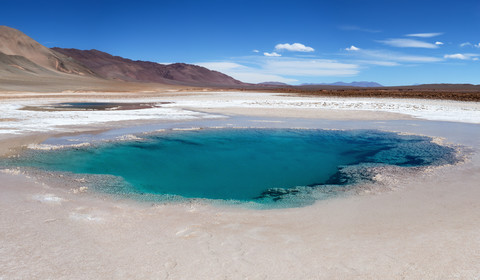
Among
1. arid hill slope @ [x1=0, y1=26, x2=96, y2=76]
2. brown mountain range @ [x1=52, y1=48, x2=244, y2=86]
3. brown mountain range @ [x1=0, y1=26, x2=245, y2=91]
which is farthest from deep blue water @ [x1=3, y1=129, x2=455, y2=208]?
brown mountain range @ [x1=52, y1=48, x2=244, y2=86]

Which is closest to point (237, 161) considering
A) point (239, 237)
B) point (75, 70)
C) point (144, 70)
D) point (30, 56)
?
point (239, 237)

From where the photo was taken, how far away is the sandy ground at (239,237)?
10.3 feet

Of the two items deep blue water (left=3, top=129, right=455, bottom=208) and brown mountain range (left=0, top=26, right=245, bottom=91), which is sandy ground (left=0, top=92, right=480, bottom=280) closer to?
deep blue water (left=3, top=129, right=455, bottom=208)

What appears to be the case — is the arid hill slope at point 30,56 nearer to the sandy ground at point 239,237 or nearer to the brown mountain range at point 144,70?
the brown mountain range at point 144,70

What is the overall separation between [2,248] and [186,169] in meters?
4.43

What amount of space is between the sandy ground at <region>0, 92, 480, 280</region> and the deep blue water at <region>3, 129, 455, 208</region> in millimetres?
827

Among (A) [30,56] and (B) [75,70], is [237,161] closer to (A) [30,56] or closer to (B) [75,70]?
(A) [30,56]

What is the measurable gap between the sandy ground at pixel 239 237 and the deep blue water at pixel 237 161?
827 millimetres

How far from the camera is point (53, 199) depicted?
489 centimetres

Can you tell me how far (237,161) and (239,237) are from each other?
4830mm

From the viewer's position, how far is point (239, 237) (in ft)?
12.4

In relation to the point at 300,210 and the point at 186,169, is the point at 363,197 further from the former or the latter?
the point at 186,169

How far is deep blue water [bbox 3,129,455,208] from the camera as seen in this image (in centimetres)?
606

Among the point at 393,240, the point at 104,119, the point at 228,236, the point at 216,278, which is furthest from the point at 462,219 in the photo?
the point at 104,119
